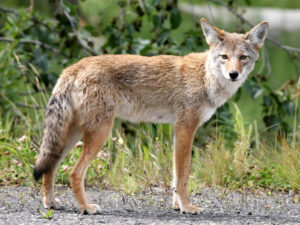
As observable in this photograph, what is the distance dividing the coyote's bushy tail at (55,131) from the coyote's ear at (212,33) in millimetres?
1588

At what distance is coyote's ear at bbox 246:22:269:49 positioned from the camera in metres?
5.45

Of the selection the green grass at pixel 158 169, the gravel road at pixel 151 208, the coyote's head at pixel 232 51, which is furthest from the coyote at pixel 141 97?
the green grass at pixel 158 169

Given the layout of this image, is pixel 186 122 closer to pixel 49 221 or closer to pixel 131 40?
pixel 49 221

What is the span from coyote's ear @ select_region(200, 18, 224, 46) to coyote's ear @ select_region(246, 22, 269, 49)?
28 centimetres

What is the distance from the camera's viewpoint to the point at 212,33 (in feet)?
18.1

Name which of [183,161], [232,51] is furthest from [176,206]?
[232,51]

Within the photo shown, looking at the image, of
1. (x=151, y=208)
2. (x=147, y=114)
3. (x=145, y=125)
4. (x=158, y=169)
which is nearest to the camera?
(x=151, y=208)

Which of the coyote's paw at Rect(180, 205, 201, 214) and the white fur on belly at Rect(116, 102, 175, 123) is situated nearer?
the coyote's paw at Rect(180, 205, 201, 214)

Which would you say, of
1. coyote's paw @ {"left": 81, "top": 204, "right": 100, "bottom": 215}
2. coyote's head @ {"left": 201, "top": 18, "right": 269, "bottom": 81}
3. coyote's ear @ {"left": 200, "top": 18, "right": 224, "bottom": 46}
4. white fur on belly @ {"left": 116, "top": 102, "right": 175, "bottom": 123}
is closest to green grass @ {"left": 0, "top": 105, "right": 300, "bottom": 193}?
white fur on belly @ {"left": 116, "top": 102, "right": 175, "bottom": 123}

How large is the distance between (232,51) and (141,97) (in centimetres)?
101

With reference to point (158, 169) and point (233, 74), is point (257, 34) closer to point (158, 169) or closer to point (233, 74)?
point (233, 74)

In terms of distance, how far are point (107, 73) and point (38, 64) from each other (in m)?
2.68

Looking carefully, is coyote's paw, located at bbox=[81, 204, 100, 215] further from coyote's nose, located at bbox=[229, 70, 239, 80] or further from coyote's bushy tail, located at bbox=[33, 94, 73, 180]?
coyote's nose, located at bbox=[229, 70, 239, 80]

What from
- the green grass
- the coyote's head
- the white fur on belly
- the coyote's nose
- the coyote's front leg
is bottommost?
the green grass
